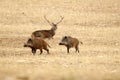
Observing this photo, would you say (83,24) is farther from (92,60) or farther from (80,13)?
(92,60)

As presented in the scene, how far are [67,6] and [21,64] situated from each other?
21163 mm

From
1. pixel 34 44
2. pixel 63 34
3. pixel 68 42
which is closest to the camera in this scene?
pixel 34 44

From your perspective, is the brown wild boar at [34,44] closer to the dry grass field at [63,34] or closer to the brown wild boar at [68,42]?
the dry grass field at [63,34]

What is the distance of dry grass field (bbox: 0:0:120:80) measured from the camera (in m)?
14.6

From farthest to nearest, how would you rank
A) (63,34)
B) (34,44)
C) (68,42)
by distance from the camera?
(63,34)
(68,42)
(34,44)

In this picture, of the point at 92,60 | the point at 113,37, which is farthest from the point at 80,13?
the point at 92,60

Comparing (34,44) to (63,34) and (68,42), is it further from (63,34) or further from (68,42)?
(63,34)

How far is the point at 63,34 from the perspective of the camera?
2789cm

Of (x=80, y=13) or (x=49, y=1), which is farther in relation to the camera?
(x=49, y=1)

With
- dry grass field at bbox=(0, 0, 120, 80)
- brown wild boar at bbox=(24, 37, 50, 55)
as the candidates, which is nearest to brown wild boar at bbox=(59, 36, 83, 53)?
dry grass field at bbox=(0, 0, 120, 80)

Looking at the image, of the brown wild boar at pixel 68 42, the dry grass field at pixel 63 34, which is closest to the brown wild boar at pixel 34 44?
the dry grass field at pixel 63 34

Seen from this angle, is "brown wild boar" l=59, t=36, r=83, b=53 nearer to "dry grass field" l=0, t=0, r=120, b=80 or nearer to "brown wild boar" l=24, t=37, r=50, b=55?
"dry grass field" l=0, t=0, r=120, b=80

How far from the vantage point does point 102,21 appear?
31906 millimetres

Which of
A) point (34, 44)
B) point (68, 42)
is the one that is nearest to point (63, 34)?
point (68, 42)
